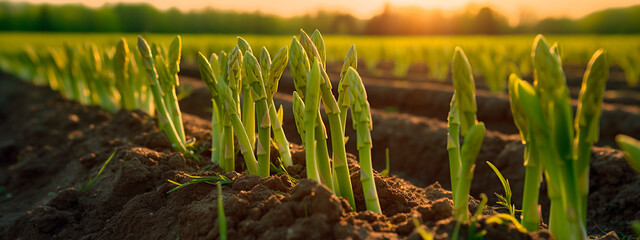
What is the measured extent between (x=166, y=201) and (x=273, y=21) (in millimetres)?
67904

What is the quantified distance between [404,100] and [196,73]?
888 centimetres

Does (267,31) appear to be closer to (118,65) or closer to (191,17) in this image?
(191,17)

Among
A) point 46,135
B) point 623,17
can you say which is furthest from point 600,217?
point 623,17

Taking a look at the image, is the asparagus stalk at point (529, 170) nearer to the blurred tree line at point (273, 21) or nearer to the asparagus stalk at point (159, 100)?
the asparagus stalk at point (159, 100)

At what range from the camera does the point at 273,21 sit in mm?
68000

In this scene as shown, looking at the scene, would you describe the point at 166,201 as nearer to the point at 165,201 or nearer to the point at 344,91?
the point at 165,201

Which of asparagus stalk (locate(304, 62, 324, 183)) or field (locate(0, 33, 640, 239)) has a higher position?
asparagus stalk (locate(304, 62, 324, 183))

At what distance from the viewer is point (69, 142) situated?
4.35 m

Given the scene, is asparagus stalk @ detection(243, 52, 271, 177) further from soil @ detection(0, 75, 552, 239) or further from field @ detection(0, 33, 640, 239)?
soil @ detection(0, 75, 552, 239)

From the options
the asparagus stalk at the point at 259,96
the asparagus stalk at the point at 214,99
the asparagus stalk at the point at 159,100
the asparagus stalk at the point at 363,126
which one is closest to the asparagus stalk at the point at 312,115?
the asparagus stalk at the point at 363,126

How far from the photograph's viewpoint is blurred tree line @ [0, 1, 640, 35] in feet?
181

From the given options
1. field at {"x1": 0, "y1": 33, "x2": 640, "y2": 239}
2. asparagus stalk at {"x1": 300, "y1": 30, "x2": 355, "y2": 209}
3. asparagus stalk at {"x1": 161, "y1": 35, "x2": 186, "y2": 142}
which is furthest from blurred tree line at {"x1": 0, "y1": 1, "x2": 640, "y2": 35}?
asparagus stalk at {"x1": 300, "y1": 30, "x2": 355, "y2": 209}

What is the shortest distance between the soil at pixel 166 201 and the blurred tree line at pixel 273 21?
5714 cm

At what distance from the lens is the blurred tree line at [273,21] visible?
55.0 metres
